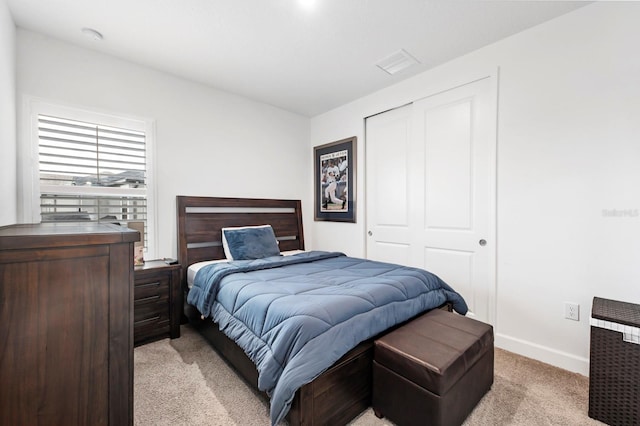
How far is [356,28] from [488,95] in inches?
51.3

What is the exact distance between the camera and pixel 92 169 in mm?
2531

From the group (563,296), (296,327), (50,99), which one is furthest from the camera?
(50,99)

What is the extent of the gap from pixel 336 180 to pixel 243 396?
274 cm

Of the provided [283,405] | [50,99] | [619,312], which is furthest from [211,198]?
[619,312]

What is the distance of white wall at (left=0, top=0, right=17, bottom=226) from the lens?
1725mm

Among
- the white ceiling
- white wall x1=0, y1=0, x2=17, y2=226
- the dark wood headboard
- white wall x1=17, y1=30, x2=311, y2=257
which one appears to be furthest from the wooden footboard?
the white ceiling

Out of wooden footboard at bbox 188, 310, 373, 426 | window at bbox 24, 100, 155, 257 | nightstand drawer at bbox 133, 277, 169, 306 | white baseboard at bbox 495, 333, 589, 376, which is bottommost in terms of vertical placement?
white baseboard at bbox 495, 333, 589, 376

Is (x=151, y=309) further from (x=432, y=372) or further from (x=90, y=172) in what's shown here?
(x=432, y=372)

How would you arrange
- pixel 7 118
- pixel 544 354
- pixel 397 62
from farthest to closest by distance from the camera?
pixel 397 62, pixel 544 354, pixel 7 118

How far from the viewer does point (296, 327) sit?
1.39 m

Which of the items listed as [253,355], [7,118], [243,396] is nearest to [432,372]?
[253,355]

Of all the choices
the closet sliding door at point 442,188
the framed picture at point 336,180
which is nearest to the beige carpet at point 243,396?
the closet sliding door at point 442,188

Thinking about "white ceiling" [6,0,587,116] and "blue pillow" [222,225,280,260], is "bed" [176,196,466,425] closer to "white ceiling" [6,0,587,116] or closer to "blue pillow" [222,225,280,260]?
"blue pillow" [222,225,280,260]

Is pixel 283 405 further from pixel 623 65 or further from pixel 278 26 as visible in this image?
pixel 623 65
